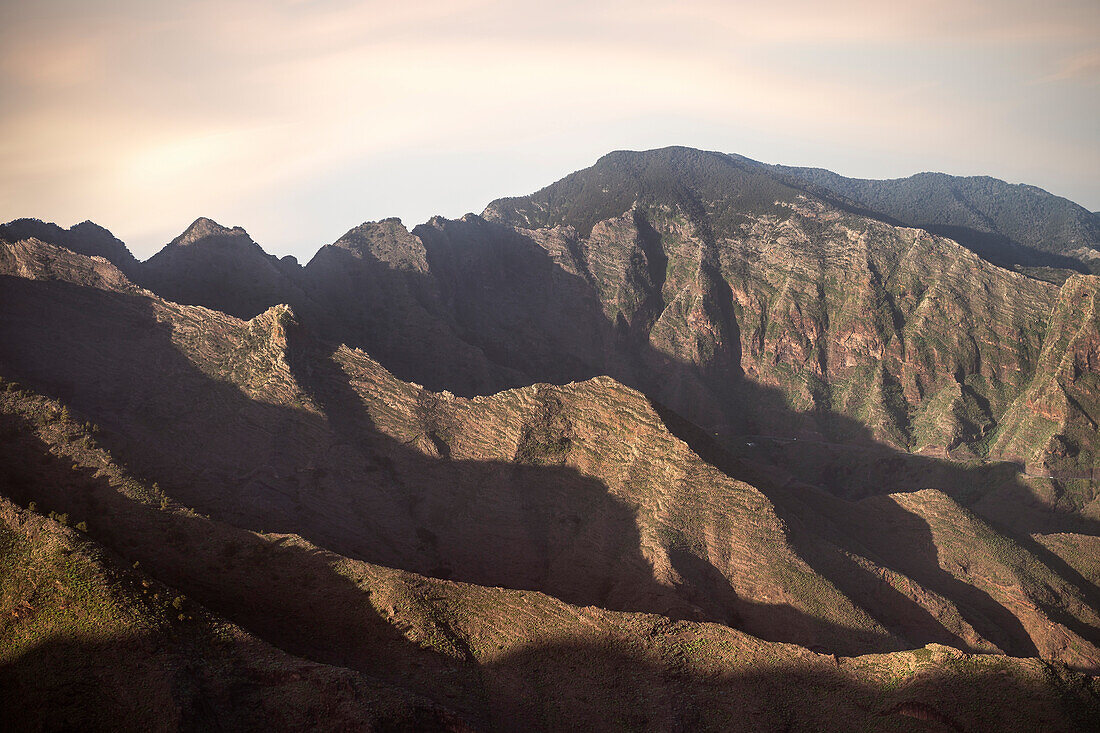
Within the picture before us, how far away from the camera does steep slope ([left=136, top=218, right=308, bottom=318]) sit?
81000 mm

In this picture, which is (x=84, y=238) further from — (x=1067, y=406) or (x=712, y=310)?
(x=1067, y=406)

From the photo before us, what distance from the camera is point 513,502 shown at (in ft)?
176

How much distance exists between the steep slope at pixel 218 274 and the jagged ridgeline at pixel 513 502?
431 mm

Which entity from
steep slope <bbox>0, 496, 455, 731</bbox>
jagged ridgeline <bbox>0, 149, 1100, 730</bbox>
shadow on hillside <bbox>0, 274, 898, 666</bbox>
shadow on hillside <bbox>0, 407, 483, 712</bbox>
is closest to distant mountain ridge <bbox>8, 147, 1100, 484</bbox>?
jagged ridgeline <bbox>0, 149, 1100, 730</bbox>

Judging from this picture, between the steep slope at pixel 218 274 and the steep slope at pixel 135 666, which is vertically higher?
the steep slope at pixel 218 274

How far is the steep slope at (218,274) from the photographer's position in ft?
266

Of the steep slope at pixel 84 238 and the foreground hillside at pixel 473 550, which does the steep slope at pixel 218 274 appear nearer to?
the steep slope at pixel 84 238

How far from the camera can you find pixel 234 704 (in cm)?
2356

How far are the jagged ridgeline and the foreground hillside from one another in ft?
0.61

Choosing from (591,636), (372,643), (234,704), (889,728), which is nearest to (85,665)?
(234,704)

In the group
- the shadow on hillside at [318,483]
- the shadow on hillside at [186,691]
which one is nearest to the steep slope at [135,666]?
the shadow on hillside at [186,691]

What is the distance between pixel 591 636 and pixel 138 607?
18.3 meters

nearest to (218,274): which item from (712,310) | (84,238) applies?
(84,238)

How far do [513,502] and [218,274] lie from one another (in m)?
52.1
